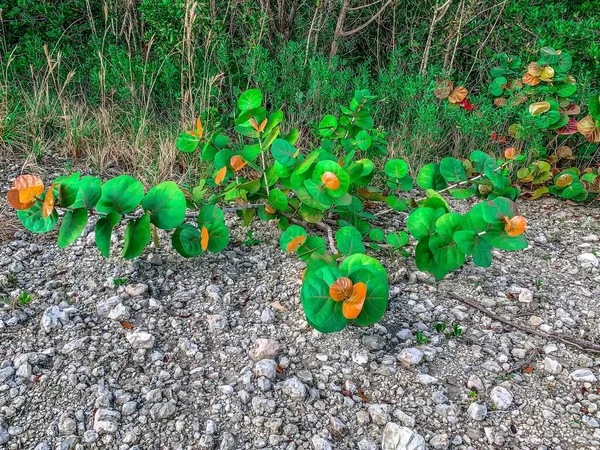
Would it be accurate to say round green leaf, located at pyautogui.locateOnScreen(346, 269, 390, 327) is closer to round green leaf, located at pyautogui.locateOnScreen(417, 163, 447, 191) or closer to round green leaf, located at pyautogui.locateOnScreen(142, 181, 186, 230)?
round green leaf, located at pyautogui.locateOnScreen(142, 181, 186, 230)

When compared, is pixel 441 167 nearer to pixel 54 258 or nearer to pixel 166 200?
pixel 166 200

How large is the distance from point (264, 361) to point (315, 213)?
0.70 metres

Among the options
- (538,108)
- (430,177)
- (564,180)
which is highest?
(538,108)

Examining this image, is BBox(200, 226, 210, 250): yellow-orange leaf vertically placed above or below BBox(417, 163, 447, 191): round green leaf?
below

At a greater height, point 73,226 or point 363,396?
point 73,226

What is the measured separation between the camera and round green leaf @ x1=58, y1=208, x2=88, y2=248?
1686mm

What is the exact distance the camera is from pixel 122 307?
1.85 metres

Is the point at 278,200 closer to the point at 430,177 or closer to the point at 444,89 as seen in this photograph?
the point at 430,177

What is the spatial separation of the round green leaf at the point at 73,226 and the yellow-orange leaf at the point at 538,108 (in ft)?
8.13

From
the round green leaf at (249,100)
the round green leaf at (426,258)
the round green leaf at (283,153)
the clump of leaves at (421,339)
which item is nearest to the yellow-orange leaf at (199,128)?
the round green leaf at (249,100)

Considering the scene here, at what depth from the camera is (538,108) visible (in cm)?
303

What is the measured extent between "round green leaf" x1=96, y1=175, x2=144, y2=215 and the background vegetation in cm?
111

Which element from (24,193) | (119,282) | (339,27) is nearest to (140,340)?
(119,282)

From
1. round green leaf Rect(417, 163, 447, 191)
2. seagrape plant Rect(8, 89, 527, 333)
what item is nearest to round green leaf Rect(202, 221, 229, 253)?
seagrape plant Rect(8, 89, 527, 333)
